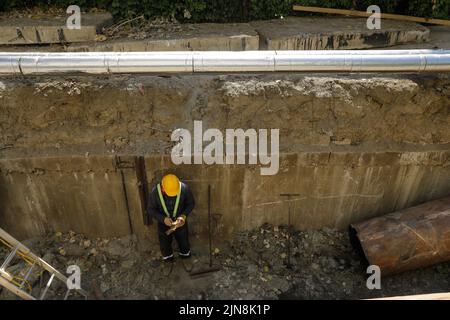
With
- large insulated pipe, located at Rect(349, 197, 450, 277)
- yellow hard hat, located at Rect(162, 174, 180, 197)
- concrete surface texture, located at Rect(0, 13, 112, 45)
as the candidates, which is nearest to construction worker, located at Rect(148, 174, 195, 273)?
yellow hard hat, located at Rect(162, 174, 180, 197)

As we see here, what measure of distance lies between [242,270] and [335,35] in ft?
15.2

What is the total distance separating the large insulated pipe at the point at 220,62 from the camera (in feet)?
17.6

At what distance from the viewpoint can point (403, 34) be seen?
7.18 metres

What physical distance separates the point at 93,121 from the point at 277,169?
3015 mm

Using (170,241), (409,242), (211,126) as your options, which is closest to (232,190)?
(211,126)

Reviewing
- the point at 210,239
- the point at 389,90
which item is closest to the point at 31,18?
the point at 210,239

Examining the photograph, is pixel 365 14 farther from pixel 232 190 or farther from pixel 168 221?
pixel 168 221

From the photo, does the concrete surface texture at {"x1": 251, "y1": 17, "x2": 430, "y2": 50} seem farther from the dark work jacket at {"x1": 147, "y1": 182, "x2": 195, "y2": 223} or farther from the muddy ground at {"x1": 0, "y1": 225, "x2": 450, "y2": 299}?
the muddy ground at {"x1": 0, "y1": 225, "x2": 450, "y2": 299}

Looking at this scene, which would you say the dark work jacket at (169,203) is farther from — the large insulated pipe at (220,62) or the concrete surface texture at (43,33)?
the concrete surface texture at (43,33)

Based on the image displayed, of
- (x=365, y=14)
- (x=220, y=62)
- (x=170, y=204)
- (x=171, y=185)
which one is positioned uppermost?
(x=365, y=14)

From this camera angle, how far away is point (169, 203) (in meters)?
5.43

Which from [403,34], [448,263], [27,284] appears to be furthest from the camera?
[403,34]

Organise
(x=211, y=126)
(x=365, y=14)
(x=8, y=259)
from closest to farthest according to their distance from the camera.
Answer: (x=8, y=259)
(x=211, y=126)
(x=365, y=14)
